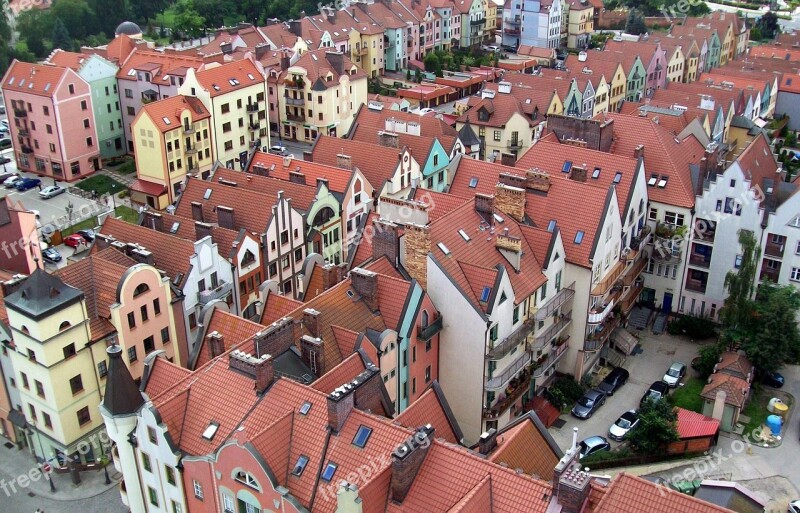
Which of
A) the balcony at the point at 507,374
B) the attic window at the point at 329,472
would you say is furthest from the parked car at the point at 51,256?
the attic window at the point at 329,472

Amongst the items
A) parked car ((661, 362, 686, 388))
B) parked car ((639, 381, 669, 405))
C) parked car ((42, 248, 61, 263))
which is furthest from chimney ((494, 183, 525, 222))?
parked car ((42, 248, 61, 263))

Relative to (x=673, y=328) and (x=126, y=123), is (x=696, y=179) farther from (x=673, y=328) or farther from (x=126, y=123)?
(x=126, y=123)

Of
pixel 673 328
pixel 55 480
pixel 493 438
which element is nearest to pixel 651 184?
pixel 673 328

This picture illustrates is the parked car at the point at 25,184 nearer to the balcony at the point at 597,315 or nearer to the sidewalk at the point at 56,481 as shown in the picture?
the sidewalk at the point at 56,481

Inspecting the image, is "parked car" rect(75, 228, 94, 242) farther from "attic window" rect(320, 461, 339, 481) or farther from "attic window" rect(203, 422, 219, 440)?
"attic window" rect(320, 461, 339, 481)

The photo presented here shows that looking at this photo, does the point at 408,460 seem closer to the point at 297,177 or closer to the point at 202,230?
the point at 202,230

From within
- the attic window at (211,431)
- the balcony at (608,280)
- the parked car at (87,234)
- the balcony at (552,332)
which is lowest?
the parked car at (87,234)

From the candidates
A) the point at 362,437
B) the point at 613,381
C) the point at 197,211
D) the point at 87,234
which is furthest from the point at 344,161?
the point at 362,437
